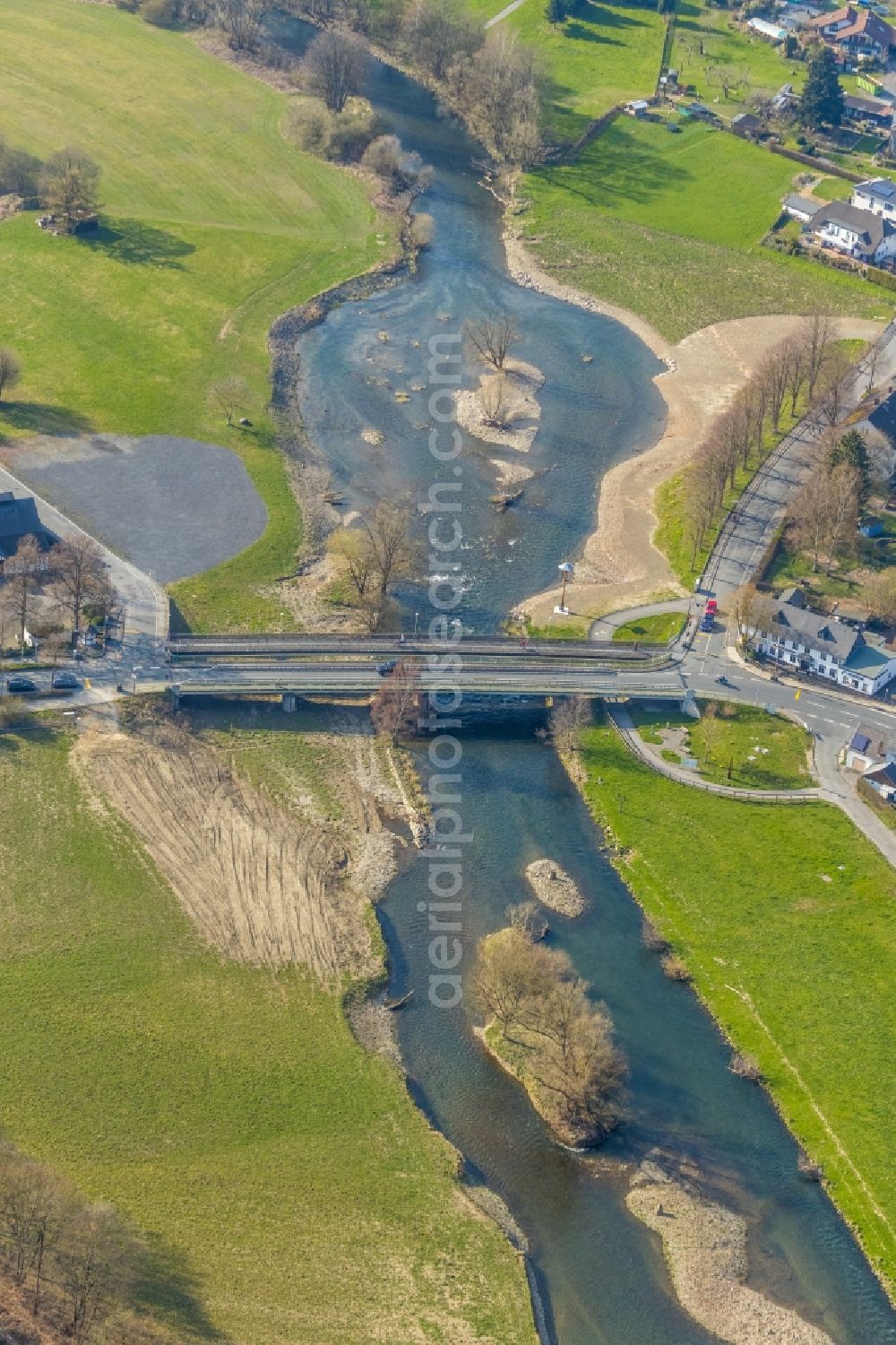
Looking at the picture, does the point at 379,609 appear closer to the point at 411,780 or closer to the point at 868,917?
the point at 411,780

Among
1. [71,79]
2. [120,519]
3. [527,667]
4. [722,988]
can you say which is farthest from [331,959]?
[71,79]

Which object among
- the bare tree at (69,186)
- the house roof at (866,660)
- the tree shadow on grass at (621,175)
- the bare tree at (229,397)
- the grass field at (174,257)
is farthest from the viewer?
the tree shadow on grass at (621,175)

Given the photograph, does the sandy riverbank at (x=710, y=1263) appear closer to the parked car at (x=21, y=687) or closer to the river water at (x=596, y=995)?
the river water at (x=596, y=995)

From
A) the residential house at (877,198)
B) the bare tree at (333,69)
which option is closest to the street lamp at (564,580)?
the residential house at (877,198)

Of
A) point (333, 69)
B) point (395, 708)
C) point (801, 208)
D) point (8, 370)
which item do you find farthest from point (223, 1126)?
point (333, 69)

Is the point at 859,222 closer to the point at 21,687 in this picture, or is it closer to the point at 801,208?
the point at 801,208

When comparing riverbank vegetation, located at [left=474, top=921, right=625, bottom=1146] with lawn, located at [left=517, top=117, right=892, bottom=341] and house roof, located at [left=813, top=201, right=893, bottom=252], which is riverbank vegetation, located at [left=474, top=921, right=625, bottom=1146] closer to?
lawn, located at [left=517, top=117, right=892, bottom=341]

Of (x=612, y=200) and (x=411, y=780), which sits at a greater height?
(x=612, y=200)
